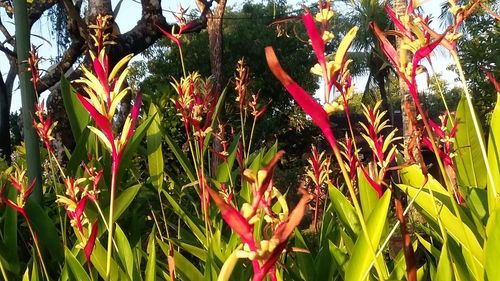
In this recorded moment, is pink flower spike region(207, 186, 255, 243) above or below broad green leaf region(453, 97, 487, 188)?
below

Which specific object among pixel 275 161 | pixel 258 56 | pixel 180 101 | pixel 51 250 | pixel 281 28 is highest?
pixel 258 56

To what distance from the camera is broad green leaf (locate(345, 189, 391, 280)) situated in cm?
90

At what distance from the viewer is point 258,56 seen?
60.3ft

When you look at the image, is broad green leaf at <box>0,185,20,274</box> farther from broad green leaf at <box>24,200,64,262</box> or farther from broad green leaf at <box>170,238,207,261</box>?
broad green leaf at <box>170,238,207,261</box>

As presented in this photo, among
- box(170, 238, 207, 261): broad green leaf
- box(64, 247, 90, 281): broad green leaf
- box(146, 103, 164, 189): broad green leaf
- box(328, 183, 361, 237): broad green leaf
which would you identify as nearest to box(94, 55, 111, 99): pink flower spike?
box(64, 247, 90, 281): broad green leaf

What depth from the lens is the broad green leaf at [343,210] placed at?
1.36 meters

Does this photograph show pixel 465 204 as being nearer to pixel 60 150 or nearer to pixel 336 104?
pixel 336 104

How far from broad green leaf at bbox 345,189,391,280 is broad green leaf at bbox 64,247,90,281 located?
1.68 feet

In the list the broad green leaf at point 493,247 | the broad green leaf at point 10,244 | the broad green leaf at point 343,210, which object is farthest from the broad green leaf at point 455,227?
the broad green leaf at point 10,244

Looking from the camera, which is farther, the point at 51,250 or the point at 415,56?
the point at 51,250

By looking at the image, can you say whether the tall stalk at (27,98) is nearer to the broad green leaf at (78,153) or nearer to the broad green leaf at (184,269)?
the broad green leaf at (78,153)

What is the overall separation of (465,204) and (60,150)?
4.10 meters

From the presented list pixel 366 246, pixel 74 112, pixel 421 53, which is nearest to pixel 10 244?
pixel 74 112

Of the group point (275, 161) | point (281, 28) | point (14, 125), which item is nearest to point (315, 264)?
point (281, 28)
